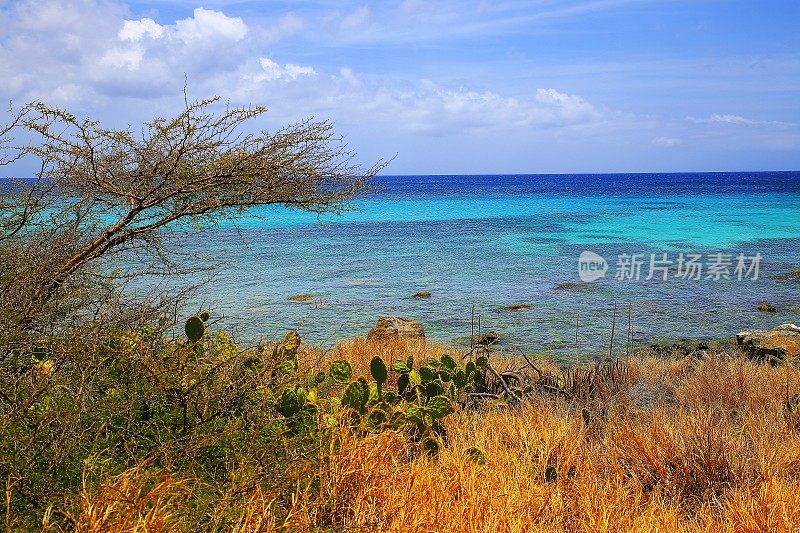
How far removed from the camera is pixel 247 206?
237 inches

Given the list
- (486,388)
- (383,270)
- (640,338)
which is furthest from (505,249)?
(486,388)

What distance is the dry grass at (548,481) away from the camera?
11.8 ft

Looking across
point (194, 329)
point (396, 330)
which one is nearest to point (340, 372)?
point (194, 329)

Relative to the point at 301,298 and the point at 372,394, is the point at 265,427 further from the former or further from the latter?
the point at 301,298

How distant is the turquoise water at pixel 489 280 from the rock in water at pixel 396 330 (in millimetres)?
1355

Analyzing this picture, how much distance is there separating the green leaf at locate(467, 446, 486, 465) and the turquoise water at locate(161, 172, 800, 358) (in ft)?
8.75

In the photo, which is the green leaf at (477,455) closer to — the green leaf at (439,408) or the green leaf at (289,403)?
the green leaf at (439,408)

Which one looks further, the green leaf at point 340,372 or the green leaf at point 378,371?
the green leaf at point 378,371

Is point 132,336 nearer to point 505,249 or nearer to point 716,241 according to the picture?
point 505,249

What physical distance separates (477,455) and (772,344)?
29.5 feet

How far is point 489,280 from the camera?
870 inches

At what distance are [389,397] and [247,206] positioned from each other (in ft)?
6.70

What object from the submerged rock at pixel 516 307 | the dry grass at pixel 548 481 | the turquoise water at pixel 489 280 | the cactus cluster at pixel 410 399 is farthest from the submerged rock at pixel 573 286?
the cactus cluster at pixel 410 399

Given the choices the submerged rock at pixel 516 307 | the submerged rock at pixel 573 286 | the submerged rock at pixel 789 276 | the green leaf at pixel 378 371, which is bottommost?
the submerged rock at pixel 516 307
